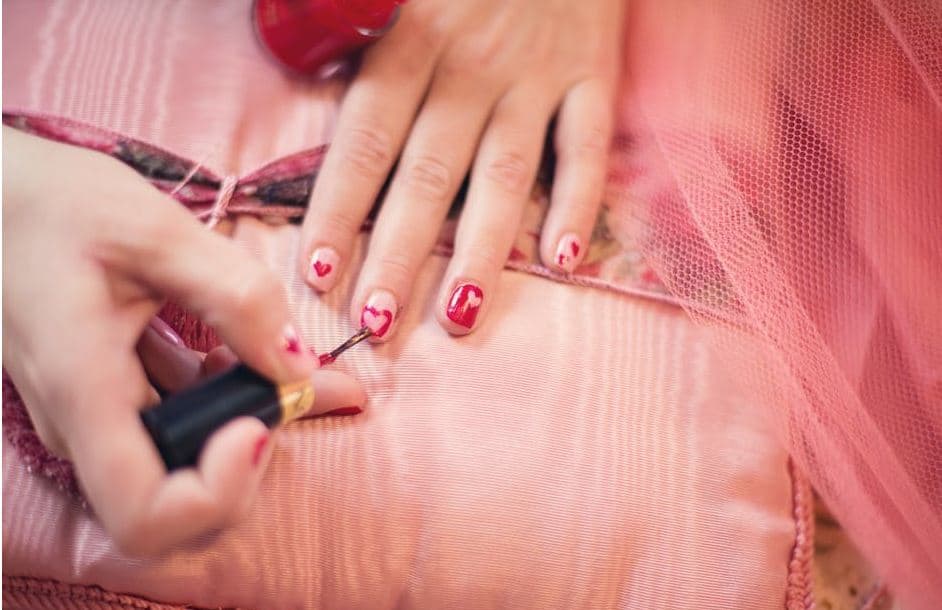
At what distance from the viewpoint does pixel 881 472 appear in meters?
0.51

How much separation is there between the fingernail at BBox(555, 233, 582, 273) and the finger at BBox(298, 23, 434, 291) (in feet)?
0.44

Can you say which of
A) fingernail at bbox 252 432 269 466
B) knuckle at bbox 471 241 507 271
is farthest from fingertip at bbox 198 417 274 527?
knuckle at bbox 471 241 507 271

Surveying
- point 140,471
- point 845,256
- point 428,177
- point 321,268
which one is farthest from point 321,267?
point 845,256

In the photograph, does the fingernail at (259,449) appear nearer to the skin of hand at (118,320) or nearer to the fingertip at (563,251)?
the skin of hand at (118,320)

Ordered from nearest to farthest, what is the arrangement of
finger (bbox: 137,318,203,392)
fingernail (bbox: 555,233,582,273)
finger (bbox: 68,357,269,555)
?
finger (bbox: 68,357,269,555), finger (bbox: 137,318,203,392), fingernail (bbox: 555,233,582,273)

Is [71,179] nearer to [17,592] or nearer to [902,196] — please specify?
[17,592]

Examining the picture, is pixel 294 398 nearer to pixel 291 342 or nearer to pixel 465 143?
pixel 291 342

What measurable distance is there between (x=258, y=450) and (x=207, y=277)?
3.2 inches

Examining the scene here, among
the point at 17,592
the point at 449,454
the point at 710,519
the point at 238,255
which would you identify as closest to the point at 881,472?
the point at 710,519

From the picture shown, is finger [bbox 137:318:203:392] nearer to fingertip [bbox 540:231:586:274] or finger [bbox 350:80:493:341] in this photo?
finger [bbox 350:80:493:341]

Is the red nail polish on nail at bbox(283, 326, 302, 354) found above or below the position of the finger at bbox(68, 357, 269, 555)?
above

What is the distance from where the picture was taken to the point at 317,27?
573 millimetres

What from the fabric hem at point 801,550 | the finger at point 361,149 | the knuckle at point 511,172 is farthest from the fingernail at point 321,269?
the fabric hem at point 801,550

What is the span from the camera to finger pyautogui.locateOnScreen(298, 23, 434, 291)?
54 cm
